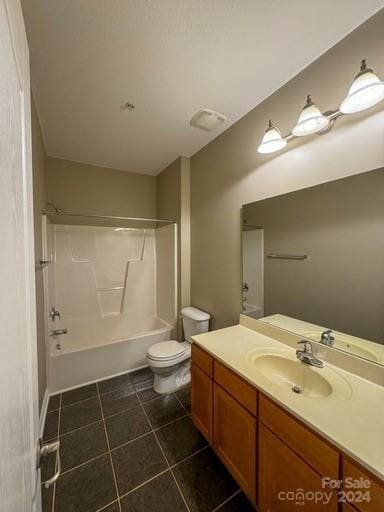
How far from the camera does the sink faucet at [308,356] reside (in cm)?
115

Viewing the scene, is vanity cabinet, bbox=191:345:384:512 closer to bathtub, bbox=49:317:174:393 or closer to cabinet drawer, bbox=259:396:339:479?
cabinet drawer, bbox=259:396:339:479

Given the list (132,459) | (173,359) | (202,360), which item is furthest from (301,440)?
(173,359)

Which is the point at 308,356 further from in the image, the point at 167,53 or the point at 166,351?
the point at 167,53

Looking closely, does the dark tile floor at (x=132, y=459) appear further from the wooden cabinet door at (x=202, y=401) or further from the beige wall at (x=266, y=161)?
the beige wall at (x=266, y=161)

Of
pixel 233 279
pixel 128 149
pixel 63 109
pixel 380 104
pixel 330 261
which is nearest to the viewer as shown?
pixel 380 104

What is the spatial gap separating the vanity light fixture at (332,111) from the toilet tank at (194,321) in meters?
1.59

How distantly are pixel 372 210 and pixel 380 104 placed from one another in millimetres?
507

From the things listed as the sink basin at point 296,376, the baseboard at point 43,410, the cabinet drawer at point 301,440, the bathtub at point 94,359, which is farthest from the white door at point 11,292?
the bathtub at point 94,359

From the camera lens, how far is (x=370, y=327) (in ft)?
3.59

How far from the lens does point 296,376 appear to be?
1202mm

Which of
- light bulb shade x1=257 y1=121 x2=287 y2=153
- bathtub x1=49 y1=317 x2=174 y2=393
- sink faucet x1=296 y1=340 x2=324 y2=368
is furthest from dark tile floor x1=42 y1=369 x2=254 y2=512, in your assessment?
light bulb shade x1=257 y1=121 x2=287 y2=153

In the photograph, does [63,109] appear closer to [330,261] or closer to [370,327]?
[330,261]

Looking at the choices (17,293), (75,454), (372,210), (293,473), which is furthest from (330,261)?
(75,454)

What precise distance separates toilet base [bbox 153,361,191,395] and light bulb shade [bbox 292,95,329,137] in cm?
225
